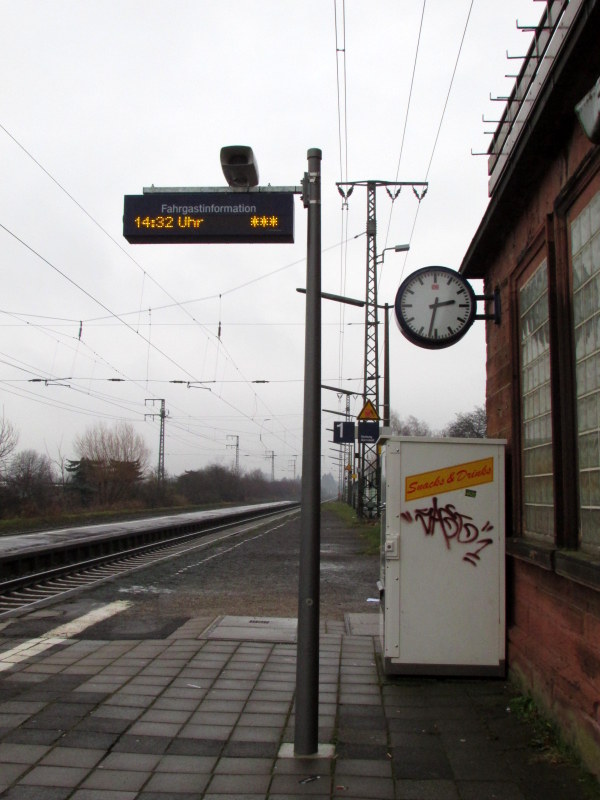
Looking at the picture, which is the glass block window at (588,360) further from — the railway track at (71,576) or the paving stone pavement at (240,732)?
the railway track at (71,576)

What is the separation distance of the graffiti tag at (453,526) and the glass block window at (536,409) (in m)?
0.38

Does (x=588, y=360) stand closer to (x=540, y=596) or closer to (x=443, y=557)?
(x=540, y=596)

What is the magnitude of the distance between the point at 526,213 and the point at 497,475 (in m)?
2.18

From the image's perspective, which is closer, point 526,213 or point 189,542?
point 526,213

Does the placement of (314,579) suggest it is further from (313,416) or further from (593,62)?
(593,62)

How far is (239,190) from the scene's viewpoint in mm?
5391

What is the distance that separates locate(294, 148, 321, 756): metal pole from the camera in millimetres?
4695

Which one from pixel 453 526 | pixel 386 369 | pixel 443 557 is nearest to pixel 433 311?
pixel 453 526

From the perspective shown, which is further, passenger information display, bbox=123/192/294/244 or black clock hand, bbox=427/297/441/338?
black clock hand, bbox=427/297/441/338

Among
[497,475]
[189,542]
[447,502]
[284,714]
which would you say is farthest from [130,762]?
[189,542]

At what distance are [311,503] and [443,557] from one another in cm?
210

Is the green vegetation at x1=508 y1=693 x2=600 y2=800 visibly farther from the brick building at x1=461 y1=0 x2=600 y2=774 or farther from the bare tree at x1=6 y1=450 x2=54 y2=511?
the bare tree at x1=6 y1=450 x2=54 y2=511

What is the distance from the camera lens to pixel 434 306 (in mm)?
7172

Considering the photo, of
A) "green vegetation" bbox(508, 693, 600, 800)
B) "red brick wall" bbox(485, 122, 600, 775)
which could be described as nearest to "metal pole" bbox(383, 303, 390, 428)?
"red brick wall" bbox(485, 122, 600, 775)
